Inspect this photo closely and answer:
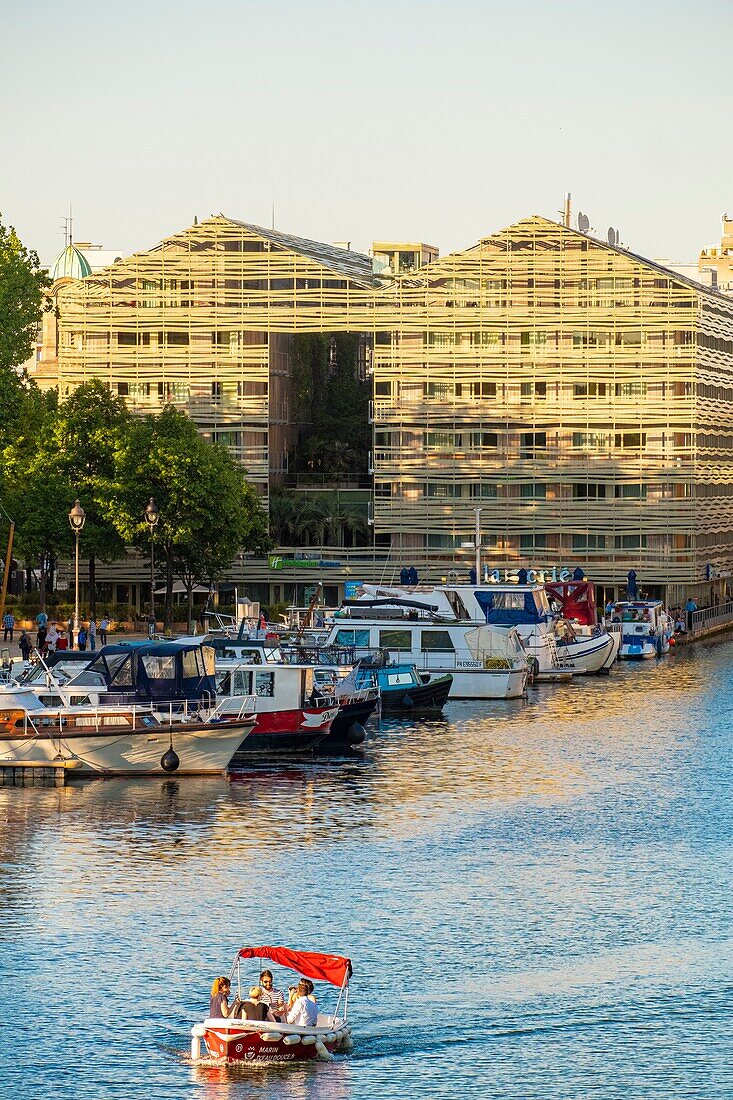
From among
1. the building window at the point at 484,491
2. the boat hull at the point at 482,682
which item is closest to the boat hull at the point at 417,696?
the boat hull at the point at 482,682

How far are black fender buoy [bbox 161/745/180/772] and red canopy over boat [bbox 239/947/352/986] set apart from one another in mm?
25449

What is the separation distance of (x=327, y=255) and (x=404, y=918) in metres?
107

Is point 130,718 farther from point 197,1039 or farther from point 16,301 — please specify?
point 16,301

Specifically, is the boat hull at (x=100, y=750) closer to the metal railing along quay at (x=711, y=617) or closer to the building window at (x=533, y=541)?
the metal railing along quay at (x=711, y=617)

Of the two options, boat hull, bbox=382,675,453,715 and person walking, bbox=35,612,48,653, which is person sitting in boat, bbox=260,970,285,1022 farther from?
person walking, bbox=35,612,48,653

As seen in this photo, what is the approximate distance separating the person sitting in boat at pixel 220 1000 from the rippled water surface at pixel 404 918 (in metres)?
1.03

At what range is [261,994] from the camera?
38.3m

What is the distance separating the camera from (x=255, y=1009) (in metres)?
38.1

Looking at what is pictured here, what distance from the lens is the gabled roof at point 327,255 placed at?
140 metres

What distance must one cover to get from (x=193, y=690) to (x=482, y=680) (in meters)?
26.9

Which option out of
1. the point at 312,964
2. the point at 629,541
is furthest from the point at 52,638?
the point at 312,964

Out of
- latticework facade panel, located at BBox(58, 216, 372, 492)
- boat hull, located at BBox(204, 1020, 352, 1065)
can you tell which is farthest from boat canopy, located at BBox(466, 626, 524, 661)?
boat hull, located at BBox(204, 1020, 352, 1065)

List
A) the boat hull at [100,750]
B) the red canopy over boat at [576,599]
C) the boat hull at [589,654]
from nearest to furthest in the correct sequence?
the boat hull at [100,750], the boat hull at [589,654], the red canopy over boat at [576,599]

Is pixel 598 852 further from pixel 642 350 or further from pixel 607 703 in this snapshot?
pixel 642 350
